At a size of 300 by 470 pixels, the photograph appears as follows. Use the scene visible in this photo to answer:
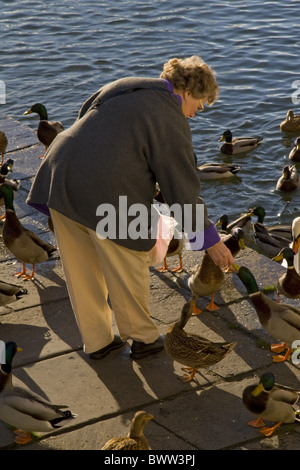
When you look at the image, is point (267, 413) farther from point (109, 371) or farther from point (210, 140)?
point (210, 140)

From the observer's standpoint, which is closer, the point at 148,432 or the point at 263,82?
the point at 148,432

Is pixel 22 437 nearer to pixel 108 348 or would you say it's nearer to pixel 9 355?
pixel 9 355

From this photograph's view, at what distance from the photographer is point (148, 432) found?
16.0 ft

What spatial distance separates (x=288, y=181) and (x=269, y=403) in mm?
6609

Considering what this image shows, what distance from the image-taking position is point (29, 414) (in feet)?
15.8

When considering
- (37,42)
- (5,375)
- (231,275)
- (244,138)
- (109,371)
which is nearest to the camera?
(5,375)

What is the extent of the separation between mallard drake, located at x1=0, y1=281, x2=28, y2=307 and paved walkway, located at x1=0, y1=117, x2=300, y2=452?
11cm

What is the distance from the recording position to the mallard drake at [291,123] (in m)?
12.8

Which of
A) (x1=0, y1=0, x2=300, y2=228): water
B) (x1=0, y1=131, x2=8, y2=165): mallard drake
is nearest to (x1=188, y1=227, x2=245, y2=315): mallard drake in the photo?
(x1=0, y1=0, x2=300, y2=228): water

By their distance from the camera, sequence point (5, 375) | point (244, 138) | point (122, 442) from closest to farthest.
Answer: point (122, 442), point (5, 375), point (244, 138)

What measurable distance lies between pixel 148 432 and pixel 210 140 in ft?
28.2

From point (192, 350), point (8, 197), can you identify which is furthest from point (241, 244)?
point (192, 350)

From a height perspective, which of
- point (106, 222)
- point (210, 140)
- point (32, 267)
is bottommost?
point (210, 140)

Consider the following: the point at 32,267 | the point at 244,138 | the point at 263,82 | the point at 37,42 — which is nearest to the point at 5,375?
the point at 32,267
